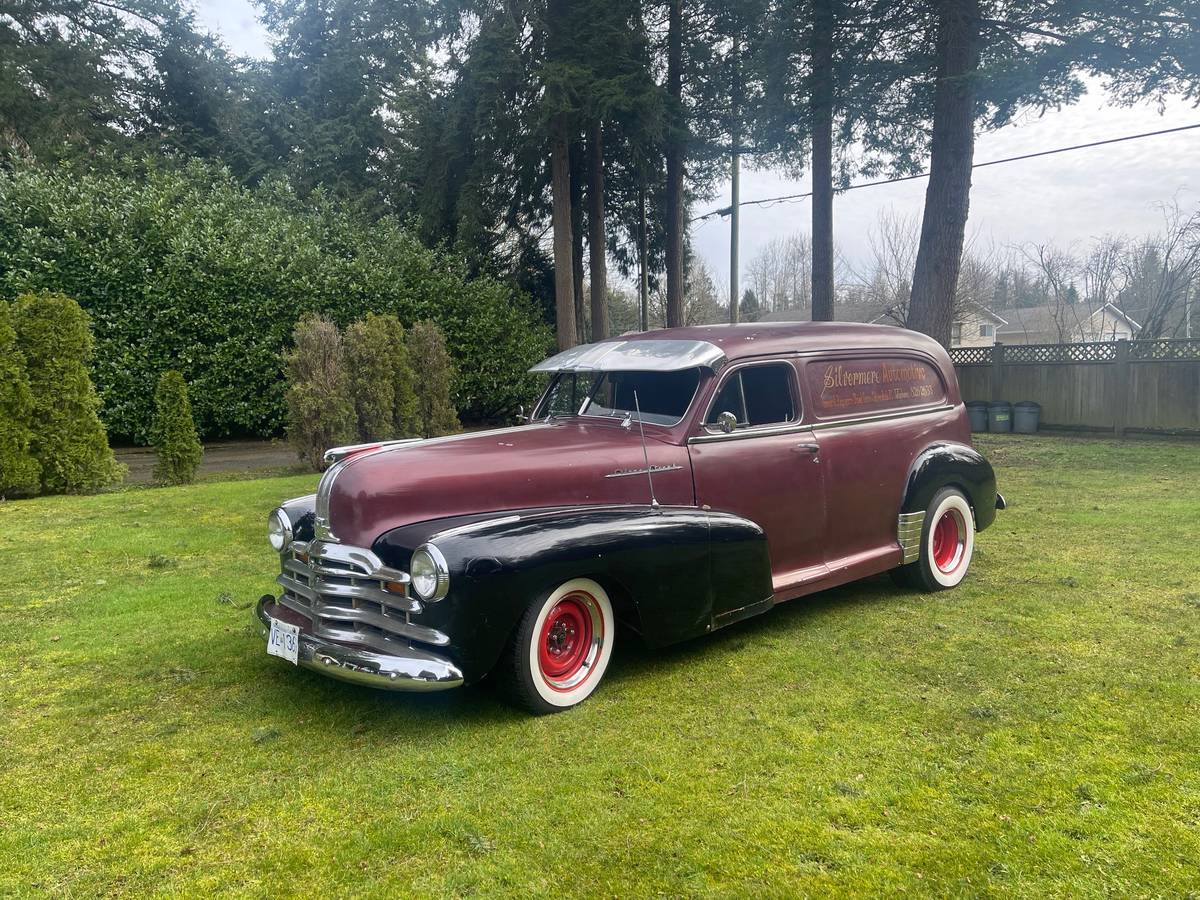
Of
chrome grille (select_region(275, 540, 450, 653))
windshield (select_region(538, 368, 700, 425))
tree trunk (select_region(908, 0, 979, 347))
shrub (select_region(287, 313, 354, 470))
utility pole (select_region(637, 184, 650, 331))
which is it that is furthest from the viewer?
utility pole (select_region(637, 184, 650, 331))

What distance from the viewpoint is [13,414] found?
9.41 metres

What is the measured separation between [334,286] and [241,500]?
8342mm

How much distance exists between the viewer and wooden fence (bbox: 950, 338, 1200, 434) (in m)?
14.2

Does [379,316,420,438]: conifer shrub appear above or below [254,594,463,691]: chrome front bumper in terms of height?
above

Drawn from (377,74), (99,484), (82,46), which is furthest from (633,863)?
(82,46)

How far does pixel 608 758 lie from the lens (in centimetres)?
333

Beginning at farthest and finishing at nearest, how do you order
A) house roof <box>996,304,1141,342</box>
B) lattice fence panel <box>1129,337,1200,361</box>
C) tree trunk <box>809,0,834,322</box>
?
house roof <box>996,304,1141,342</box> → lattice fence panel <box>1129,337,1200,361</box> → tree trunk <box>809,0,834,322</box>

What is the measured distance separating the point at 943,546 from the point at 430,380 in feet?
33.4

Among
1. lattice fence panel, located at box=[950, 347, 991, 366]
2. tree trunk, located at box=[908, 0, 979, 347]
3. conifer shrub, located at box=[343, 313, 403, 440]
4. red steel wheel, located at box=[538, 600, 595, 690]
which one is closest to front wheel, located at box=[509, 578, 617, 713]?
red steel wheel, located at box=[538, 600, 595, 690]

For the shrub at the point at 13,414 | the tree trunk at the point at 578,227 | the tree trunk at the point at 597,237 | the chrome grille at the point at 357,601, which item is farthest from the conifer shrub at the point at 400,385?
the chrome grille at the point at 357,601

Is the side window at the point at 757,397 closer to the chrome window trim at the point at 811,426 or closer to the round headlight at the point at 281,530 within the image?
the chrome window trim at the point at 811,426

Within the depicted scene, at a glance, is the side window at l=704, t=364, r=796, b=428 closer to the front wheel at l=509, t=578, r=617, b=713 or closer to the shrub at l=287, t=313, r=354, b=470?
the front wheel at l=509, t=578, r=617, b=713

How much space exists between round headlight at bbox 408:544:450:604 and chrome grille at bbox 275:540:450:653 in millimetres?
66

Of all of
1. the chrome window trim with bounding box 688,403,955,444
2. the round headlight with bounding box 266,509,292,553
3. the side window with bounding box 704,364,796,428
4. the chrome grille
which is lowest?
the chrome grille
